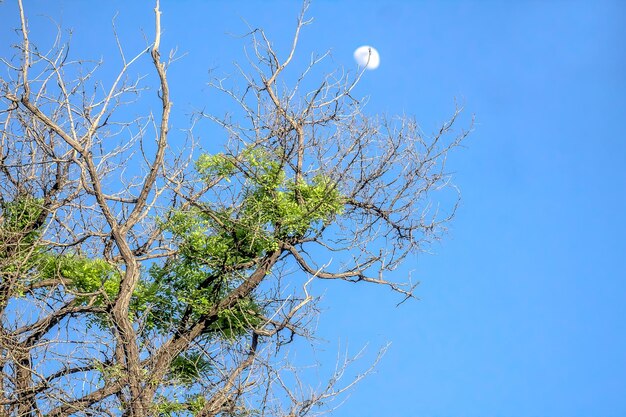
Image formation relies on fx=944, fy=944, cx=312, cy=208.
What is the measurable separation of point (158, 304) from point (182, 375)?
924 mm

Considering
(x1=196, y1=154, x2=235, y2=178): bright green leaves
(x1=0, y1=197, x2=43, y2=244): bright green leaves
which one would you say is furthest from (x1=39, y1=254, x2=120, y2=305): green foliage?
(x1=196, y1=154, x2=235, y2=178): bright green leaves

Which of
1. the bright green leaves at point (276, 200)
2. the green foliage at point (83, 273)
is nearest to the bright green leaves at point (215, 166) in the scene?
the bright green leaves at point (276, 200)

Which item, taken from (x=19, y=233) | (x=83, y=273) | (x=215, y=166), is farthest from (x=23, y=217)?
(x=215, y=166)

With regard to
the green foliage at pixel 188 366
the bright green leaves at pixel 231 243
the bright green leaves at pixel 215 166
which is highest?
the bright green leaves at pixel 215 166

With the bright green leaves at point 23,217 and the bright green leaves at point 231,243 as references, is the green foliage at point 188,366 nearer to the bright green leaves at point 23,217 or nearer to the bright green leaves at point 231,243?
the bright green leaves at point 231,243

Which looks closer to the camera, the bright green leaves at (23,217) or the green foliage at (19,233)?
the green foliage at (19,233)

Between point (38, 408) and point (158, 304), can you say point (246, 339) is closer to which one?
point (158, 304)

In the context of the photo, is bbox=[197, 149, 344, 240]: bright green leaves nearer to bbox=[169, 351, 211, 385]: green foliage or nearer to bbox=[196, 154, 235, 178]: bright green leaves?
bbox=[196, 154, 235, 178]: bright green leaves

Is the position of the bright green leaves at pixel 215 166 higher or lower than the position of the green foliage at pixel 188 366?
higher

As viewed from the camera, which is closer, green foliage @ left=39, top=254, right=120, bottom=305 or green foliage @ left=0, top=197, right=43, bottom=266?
green foliage @ left=0, top=197, right=43, bottom=266

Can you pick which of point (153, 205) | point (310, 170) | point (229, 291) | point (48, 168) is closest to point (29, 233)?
point (48, 168)

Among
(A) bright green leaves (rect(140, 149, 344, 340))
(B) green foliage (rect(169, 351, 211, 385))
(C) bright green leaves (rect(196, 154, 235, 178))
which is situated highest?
(C) bright green leaves (rect(196, 154, 235, 178))

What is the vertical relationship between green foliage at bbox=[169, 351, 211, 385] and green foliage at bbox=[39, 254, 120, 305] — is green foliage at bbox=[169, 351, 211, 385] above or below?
below

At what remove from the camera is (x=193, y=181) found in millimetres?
11938
